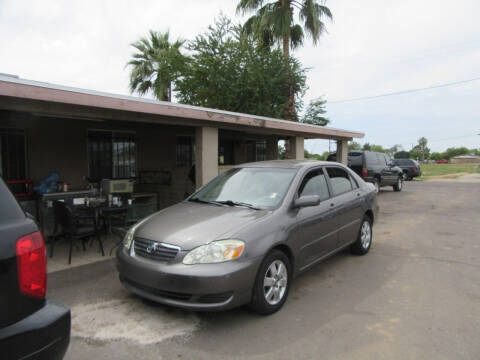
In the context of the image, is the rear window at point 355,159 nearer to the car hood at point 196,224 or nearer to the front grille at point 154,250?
the car hood at point 196,224

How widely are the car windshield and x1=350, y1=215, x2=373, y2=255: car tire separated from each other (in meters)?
1.79

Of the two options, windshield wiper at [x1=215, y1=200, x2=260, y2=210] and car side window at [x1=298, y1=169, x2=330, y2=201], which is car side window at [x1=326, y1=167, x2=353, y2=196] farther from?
windshield wiper at [x1=215, y1=200, x2=260, y2=210]

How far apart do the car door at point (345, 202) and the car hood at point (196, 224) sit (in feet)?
4.88

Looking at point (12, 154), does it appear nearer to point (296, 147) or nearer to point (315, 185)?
point (315, 185)

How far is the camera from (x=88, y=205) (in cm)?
607

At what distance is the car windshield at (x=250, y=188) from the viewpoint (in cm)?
397

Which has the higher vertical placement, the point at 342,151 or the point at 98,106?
the point at 98,106

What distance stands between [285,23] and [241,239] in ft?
48.0

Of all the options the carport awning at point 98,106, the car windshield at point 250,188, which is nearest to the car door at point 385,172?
the carport awning at point 98,106

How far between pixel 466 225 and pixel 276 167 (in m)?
5.90

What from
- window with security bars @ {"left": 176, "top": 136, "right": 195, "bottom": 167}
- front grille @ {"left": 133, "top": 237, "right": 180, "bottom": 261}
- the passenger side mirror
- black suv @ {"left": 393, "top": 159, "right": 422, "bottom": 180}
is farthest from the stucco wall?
black suv @ {"left": 393, "top": 159, "right": 422, "bottom": 180}

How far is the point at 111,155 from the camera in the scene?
28.0 ft

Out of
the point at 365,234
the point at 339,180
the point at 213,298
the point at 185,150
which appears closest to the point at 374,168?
the point at 185,150

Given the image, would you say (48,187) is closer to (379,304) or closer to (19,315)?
(19,315)
